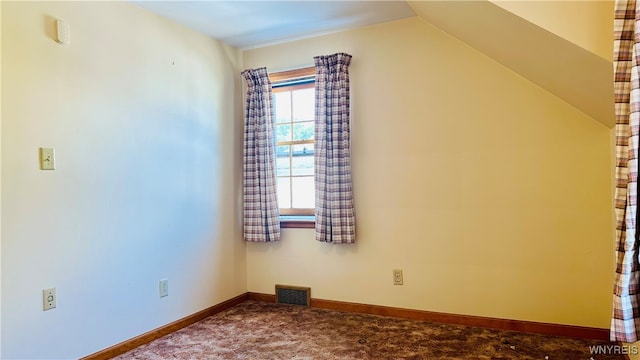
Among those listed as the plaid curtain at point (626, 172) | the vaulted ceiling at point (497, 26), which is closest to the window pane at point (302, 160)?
the vaulted ceiling at point (497, 26)

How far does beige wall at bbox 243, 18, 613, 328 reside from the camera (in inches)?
99.4

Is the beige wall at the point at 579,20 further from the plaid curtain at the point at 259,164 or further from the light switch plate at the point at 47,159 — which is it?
the light switch plate at the point at 47,159

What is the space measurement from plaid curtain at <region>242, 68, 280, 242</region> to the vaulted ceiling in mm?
462

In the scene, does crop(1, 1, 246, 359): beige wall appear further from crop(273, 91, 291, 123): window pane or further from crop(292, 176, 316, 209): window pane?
crop(292, 176, 316, 209): window pane

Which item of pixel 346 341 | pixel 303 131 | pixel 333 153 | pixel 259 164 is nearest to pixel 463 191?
pixel 333 153

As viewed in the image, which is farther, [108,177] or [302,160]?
[302,160]

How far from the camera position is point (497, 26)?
2041mm

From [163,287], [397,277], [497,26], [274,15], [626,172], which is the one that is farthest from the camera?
[397,277]

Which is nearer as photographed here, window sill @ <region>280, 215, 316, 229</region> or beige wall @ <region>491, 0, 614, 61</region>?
beige wall @ <region>491, 0, 614, 61</region>

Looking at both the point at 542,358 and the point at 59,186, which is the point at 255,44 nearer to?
the point at 59,186

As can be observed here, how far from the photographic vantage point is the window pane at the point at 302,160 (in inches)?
134

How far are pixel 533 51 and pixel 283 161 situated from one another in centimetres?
214

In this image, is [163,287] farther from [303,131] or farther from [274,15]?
[274,15]

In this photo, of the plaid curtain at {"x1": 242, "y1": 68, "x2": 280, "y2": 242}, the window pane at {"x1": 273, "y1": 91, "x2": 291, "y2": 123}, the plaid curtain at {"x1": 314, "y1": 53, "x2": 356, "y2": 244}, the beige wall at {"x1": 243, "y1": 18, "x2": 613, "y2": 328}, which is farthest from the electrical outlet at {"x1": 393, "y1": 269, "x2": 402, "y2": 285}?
the window pane at {"x1": 273, "y1": 91, "x2": 291, "y2": 123}
